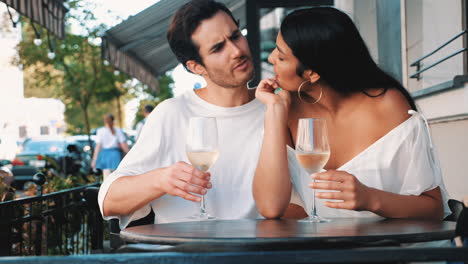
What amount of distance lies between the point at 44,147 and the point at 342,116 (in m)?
16.2

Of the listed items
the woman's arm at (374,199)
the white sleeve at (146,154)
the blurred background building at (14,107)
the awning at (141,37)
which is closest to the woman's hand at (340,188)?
the woman's arm at (374,199)

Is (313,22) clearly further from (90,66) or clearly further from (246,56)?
(90,66)

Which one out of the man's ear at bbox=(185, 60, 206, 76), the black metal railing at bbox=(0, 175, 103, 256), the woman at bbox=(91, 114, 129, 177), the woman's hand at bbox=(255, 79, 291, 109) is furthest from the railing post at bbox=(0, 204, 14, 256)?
the woman at bbox=(91, 114, 129, 177)

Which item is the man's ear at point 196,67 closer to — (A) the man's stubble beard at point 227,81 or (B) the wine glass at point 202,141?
(A) the man's stubble beard at point 227,81

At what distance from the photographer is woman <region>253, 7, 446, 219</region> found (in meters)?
2.36

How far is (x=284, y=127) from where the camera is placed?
7.98 ft

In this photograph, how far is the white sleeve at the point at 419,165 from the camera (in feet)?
7.52

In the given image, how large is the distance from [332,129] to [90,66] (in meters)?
24.6

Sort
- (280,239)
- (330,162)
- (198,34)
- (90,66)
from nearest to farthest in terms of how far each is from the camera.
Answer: (280,239)
(330,162)
(198,34)
(90,66)

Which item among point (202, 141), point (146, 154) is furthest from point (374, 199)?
point (146, 154)

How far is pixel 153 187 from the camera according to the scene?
86.4 inches

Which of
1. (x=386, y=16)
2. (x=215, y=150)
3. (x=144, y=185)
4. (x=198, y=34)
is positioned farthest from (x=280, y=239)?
(x=386, y=16)

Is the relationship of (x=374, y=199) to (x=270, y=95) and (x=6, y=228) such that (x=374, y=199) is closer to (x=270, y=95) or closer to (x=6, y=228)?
(x=270, y=95)

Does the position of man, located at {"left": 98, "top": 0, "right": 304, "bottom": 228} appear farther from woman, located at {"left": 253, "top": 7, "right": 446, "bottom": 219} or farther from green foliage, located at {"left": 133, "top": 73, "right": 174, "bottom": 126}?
green foliage, located at {"left": 133, "top": 73, "right": 174, "bottom": 126}
